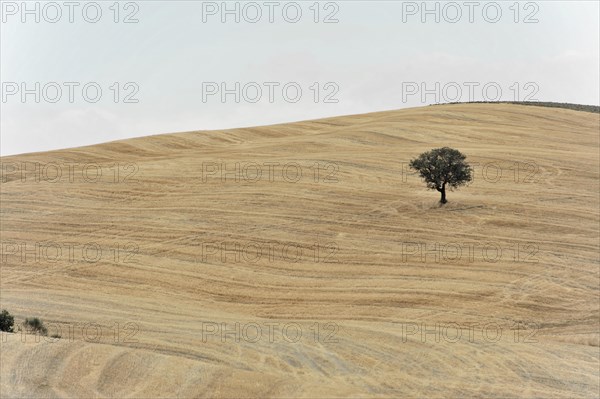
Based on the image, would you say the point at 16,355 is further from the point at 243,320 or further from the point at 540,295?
the point at 540,295

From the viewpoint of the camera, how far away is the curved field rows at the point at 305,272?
26.4 m

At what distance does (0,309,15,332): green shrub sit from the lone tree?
94.2 feet

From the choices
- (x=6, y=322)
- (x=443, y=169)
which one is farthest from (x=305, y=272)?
(x=6, y=322)

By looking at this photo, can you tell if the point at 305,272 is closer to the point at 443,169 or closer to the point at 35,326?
the point at 35,326

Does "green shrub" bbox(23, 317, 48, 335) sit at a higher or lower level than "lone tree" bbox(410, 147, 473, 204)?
lower

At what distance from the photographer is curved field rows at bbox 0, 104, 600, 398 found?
86.6ft

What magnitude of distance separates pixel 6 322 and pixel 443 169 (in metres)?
29.8

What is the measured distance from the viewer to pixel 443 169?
168ft

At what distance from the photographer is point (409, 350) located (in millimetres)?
29547

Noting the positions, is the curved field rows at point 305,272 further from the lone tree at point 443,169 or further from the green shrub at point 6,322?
the green shrub at point 6,322

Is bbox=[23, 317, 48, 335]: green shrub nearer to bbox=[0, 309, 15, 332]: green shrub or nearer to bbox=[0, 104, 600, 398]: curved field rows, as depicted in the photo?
bbox=[0, 309, 15, 332]: green shrub

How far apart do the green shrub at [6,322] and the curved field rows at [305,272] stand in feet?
5.31

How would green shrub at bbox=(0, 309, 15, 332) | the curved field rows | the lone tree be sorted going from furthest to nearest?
the lone tree → green shrub at bbox=(0, 309, 15, 332) → the curved field rows

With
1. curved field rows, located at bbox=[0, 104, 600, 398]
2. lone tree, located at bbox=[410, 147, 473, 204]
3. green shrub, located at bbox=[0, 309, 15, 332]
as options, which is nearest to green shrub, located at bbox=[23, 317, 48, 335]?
green shrub, located at bbox=[0, 309, 15, 332]
